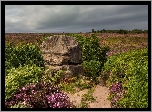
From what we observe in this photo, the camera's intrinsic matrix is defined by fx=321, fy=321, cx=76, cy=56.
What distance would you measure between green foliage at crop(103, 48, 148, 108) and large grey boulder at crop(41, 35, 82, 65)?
1688mm

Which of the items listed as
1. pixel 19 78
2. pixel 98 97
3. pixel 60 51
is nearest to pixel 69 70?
pixel 60 51

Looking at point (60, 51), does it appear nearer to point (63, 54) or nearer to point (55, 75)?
point (63, 54)

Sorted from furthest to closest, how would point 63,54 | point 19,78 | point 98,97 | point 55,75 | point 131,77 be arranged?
1. point 63,54
2. point 55,75
3. point 98,97
4. point 19,78
5. point 131,77

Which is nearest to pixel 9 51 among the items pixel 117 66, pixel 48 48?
pixel 48 48

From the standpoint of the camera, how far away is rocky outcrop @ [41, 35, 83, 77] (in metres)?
13.6

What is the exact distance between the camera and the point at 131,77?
10.1 metres

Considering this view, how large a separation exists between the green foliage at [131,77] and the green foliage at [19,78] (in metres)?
2.78

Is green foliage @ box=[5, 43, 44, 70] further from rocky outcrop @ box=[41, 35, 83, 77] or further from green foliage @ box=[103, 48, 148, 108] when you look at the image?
green foliage @ box=[103, 48, 148, 108]

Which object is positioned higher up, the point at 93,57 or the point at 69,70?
the point at 93,57

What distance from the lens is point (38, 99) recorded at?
30.6 ft

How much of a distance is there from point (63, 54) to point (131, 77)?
429cm

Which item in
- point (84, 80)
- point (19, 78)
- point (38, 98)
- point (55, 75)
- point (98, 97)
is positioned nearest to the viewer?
point (38, 98)

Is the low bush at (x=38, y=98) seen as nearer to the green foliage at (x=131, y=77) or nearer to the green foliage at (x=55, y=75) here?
the green foliage at (x=55, y=75)

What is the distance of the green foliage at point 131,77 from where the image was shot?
9.04m
